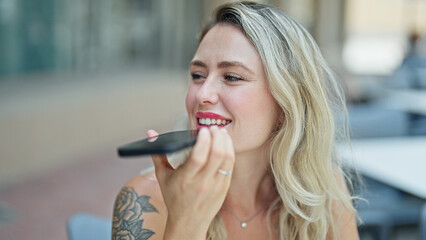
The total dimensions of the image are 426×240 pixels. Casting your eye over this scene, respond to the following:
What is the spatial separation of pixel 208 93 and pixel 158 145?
0.54 meters

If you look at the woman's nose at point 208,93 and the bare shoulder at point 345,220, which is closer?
the woman's nose at point 208,93

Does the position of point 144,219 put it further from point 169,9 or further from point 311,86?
point 169,9

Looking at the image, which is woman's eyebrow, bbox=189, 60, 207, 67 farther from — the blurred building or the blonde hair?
the blurred building

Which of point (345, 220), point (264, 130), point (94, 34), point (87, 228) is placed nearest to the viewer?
point (264, 130)

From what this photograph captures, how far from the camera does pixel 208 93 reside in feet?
5.32

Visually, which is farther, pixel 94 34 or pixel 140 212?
pixel 94 34

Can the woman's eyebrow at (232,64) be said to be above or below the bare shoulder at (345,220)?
above

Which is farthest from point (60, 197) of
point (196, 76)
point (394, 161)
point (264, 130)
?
point (264, 130)

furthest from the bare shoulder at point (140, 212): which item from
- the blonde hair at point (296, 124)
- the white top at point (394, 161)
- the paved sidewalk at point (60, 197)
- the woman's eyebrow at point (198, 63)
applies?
the paved sidewalk at point (60, 197)

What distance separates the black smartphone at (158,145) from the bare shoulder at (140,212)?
0.53 metres

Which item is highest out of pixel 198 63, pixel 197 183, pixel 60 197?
pixel 198 63

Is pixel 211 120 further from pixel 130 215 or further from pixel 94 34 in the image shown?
pixel 94 34

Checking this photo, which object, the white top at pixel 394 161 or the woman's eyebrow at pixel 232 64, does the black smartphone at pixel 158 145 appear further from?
the white top at pixel 394 161

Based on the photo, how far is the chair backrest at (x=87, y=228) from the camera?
1.99 metres
